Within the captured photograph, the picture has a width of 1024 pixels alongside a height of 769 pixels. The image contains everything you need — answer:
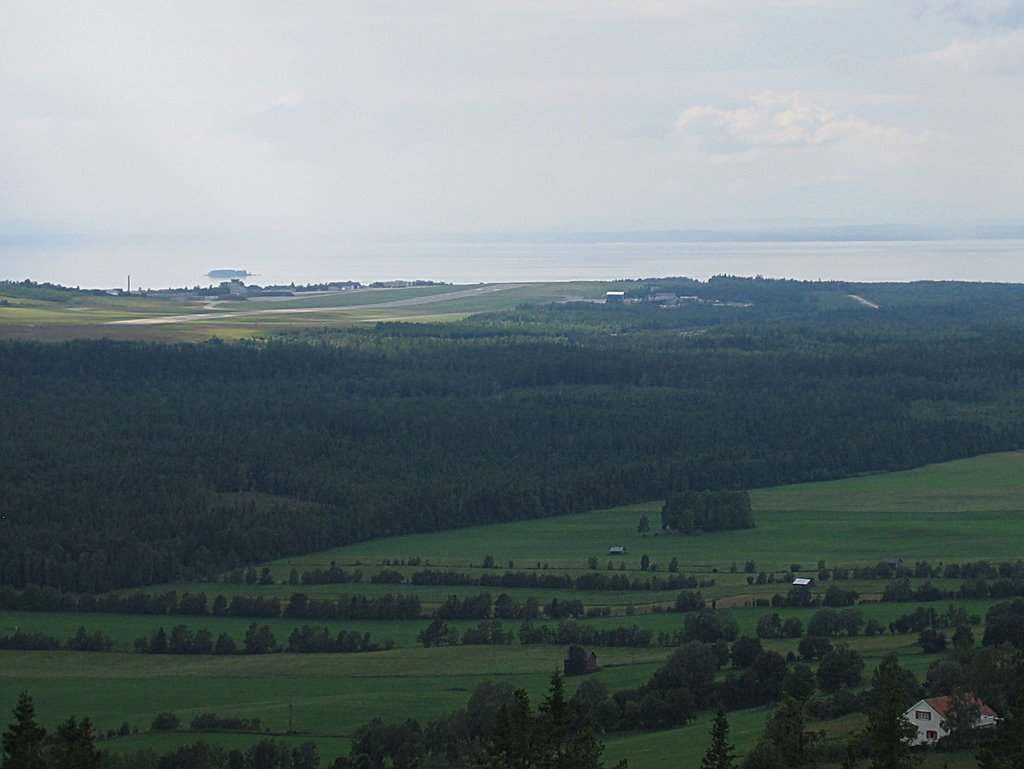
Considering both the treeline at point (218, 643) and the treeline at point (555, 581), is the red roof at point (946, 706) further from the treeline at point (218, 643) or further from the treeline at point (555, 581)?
the treeline at point (555, 581)

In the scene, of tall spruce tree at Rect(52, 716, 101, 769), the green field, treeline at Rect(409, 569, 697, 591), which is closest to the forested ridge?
the green field

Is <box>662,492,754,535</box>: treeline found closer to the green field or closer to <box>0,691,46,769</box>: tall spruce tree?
the green field

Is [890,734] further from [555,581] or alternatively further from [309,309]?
[309,309]

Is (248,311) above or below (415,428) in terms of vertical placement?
above

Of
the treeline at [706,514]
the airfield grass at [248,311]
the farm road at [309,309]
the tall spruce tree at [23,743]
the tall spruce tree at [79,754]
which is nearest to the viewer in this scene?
the tall spruce tree at [23,743]

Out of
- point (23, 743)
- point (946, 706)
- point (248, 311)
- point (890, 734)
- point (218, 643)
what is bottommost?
point (218, 643)

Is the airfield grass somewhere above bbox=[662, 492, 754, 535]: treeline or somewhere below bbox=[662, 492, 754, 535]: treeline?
above

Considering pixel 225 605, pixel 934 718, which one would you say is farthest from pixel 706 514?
pixel 934 718

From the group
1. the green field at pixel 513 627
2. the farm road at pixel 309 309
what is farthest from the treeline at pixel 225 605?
the farm road at pixel 309 309
